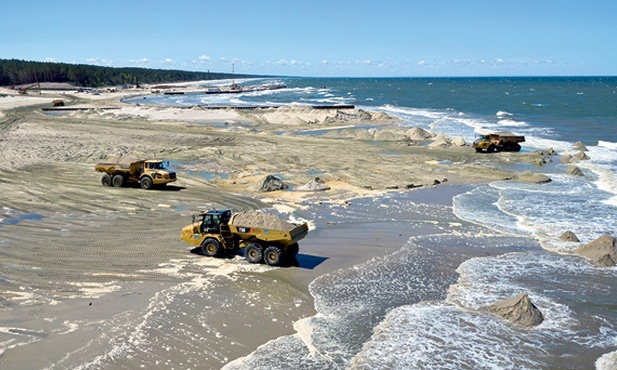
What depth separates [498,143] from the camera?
44500mm

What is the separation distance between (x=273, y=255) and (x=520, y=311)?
7504 millimetres

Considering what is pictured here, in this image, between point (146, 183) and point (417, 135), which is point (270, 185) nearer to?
point (146, 183)

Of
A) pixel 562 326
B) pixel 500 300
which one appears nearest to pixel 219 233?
pixel 500 300

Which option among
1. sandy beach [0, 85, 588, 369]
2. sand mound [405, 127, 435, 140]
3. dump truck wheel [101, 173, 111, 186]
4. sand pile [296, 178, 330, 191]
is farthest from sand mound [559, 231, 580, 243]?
sand mound [405, 127, 435, 140]

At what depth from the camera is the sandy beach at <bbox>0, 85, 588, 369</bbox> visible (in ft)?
42.9

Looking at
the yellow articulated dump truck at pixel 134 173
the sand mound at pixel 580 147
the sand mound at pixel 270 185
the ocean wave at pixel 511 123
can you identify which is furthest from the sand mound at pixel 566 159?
the yellow articulated dump truck at pixel 134 173

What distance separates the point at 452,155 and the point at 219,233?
92.5 feet

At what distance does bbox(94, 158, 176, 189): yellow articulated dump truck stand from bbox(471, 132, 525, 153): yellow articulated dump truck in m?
25.9

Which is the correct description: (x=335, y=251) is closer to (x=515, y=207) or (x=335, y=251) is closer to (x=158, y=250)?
(x=158, y=250)

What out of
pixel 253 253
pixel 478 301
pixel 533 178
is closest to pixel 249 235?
pixel 253 253

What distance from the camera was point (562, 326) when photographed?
560 inches

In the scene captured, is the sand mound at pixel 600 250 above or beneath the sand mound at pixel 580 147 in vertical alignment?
beneath

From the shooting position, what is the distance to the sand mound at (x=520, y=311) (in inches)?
559

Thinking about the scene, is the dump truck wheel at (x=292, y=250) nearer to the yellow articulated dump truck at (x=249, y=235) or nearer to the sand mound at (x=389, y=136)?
the yellow articulated dump truck at (x=249, y=235)
